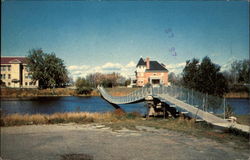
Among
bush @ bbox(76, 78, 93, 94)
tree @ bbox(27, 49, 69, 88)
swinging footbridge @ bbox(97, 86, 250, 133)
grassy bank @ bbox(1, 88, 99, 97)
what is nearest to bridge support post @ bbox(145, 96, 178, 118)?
swinging footbridge @ bbox(97, 86, 250, 133)

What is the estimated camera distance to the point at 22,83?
198 feet

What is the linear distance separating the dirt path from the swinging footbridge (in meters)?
3.10

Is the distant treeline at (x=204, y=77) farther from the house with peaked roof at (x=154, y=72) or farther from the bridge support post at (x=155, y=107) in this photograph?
the bridge support post at (x=155, y=107)

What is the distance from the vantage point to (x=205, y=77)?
2234cm

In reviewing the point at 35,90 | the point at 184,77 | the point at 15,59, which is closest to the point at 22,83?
the point at 15,59

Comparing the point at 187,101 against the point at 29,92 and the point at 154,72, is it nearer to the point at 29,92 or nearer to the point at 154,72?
the point at 154,72

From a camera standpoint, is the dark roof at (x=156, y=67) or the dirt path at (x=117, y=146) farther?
the dark roof at (x=156, y=67)

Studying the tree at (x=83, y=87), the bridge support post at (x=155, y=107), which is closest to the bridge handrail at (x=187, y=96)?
the bridge support post at (x=155, y=107)

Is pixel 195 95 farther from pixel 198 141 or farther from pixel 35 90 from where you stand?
pixel 35 90

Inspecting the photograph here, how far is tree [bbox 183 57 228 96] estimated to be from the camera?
22188 millimetres

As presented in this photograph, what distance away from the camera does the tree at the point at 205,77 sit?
22.2 meters

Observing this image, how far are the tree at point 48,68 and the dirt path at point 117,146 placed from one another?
2681cm

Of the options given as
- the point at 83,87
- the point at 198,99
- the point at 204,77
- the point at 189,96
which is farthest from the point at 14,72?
the point at 198,99

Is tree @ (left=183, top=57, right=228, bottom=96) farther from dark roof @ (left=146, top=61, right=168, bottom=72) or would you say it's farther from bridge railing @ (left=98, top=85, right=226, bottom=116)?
bridge railing @ (left=98, top=85, right=226, bottom=116)
